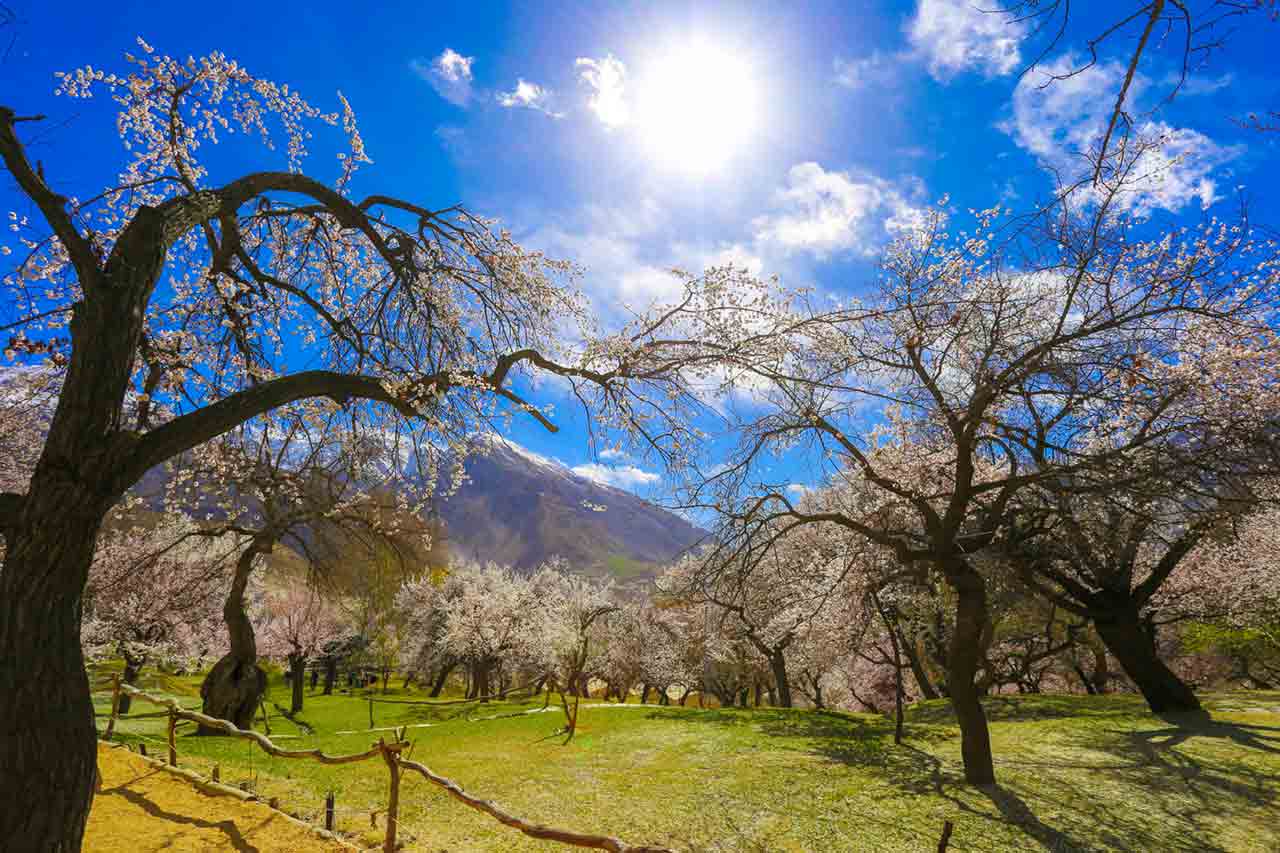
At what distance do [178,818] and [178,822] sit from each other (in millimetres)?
167

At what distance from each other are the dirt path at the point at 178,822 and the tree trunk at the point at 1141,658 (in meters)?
15.6

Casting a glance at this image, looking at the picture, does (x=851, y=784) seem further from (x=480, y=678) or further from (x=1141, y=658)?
(x=480, y=678)

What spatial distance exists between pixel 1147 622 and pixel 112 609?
3382 cm

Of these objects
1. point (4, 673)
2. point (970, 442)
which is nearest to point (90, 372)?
point (4, 673)

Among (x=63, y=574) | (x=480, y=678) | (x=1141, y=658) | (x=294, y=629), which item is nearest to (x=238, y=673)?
(x=63, y=574)

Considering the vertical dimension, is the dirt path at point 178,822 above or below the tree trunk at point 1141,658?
below

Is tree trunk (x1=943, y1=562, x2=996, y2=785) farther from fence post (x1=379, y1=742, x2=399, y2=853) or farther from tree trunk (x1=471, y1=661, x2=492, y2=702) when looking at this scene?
tree trunk (x1=471, y1=661, x2=492, y2=702)

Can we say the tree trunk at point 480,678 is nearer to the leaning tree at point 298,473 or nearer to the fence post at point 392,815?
the leaning tree at point 298,473

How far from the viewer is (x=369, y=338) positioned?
22.3 feet

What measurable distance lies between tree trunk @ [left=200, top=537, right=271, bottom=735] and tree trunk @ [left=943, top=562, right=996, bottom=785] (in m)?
14.8

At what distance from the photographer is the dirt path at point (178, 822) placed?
599cm

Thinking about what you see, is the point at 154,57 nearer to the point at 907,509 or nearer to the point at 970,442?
the point at 970,442

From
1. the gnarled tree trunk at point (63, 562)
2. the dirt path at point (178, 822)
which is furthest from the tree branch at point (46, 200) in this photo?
the dirt path at point (178, 822)

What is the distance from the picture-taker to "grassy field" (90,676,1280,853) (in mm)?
6965
